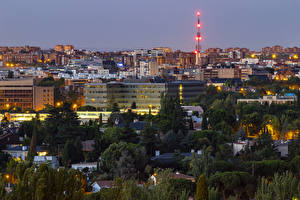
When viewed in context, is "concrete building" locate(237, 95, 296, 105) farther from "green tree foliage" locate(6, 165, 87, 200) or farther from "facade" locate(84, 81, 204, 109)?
"green tree foliage" locate(6, 165, 87, 200)

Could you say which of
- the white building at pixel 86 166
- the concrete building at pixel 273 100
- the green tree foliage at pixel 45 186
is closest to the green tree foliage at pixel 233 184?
the white building at pixel 86 166

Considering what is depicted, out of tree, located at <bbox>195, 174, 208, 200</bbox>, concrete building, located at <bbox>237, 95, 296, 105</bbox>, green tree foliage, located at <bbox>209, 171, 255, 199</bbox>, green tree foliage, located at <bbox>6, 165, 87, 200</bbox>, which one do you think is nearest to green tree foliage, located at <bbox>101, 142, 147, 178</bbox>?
green tree foliage, located at <bbox>209, 171, 255, 199</bbox>

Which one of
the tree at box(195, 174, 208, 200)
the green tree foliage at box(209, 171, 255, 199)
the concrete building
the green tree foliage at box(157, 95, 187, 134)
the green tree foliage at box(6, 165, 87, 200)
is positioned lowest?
the green tree foliage at box(209, 171, 255, 199)

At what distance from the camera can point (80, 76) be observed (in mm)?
71125

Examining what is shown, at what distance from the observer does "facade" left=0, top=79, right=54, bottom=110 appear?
50750 millimetres

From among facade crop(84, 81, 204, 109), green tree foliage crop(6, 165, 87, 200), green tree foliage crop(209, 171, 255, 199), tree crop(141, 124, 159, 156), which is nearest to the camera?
green tree foliage crop(6, 165, 87, 200)

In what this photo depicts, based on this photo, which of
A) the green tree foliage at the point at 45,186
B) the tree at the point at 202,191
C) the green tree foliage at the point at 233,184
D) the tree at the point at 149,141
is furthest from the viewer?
the tree at the point at 149,141

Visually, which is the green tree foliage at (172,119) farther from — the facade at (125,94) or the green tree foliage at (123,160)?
the facade at (125,94)

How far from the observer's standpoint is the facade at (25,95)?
50.8 metres

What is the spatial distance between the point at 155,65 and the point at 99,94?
1263 inches

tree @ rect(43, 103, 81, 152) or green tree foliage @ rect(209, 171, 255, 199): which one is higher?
tree @ rect(43, 103, 81, 152)

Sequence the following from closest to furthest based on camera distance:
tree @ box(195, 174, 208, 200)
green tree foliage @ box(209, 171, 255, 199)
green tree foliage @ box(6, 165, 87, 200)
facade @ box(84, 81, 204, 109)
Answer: green tree foliage @ box(6, 165, 87, 200)
tree @ box(195, 174, 208, 200)
green tree foliage @ box(209, 171, 255, 199)
facade @ box(84, 81, 204, 109)

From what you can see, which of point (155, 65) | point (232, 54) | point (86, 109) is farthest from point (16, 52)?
point (86, 109)

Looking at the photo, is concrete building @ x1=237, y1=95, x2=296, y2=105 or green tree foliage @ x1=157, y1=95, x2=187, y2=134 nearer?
green tree foliage @ x1=157, y1=95, x2=187, y2=134
